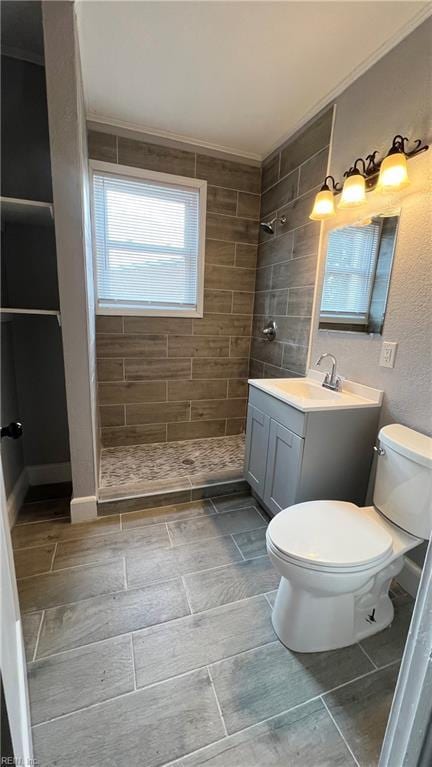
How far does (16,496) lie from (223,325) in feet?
6.75

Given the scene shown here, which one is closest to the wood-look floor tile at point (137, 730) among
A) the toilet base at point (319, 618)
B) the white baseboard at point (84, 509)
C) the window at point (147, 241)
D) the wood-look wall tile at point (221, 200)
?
the toilet base at point (319, 618)

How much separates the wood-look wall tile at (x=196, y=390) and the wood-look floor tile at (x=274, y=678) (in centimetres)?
200

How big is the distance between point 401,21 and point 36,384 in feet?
9.00

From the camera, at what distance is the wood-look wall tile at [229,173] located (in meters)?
2.58

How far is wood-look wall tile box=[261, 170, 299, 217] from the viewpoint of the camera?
2.32m

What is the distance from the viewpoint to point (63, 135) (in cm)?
145

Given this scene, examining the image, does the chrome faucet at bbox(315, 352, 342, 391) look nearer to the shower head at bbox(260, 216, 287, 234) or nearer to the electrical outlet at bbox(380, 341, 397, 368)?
the electrical outlet at bbox(380, 341, 397, 368)

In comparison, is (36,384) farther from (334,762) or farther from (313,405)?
(334,762)

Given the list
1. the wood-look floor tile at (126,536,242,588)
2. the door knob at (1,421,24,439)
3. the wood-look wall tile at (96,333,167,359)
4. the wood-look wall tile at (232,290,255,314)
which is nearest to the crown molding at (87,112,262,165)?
the wood-look wall tile at (232,290,255,314)

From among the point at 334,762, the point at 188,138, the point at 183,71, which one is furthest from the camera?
the point at 188,138

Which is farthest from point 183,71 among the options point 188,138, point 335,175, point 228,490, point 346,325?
point 228,490

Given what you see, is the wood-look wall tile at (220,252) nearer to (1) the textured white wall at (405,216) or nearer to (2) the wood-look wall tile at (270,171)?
(2) the wood-look wall tile at (270,171)

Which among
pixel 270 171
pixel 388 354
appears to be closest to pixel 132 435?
pixel 388 354

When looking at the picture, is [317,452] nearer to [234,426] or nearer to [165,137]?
A: [234,426]
